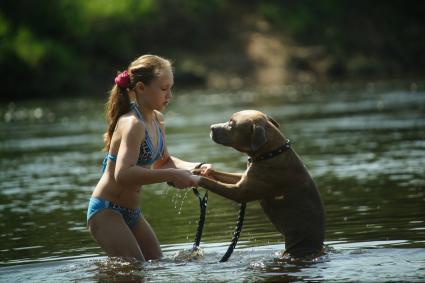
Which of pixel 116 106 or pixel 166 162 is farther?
pixel 166 162

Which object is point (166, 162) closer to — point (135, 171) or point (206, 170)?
point (206, 170)

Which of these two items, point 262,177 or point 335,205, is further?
point 335,205

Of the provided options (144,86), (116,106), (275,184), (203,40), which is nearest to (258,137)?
(275,184)

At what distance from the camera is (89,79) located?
204 feet

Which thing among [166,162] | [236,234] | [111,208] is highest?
[166,162]

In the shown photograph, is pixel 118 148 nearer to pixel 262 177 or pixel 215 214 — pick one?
pixel 262 177

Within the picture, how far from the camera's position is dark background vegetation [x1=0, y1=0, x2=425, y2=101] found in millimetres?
59062

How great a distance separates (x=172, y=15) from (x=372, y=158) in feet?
199

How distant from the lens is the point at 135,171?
28.4 feet

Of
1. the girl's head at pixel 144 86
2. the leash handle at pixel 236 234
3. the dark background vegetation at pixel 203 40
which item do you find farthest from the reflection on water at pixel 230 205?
the dark background vegetation at pixel 203 40

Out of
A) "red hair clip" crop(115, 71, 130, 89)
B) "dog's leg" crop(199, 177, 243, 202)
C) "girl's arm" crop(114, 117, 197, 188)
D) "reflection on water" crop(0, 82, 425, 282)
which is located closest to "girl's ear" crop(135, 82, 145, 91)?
"red hair clip" crop(115, 71, 130, 89)

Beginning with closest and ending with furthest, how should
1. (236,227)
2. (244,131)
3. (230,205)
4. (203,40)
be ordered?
(244,131), (236,227), (230,205), (203,40)

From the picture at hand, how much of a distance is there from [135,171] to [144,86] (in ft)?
2.77

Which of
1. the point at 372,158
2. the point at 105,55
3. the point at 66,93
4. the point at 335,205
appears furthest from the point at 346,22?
the point at 335,205
